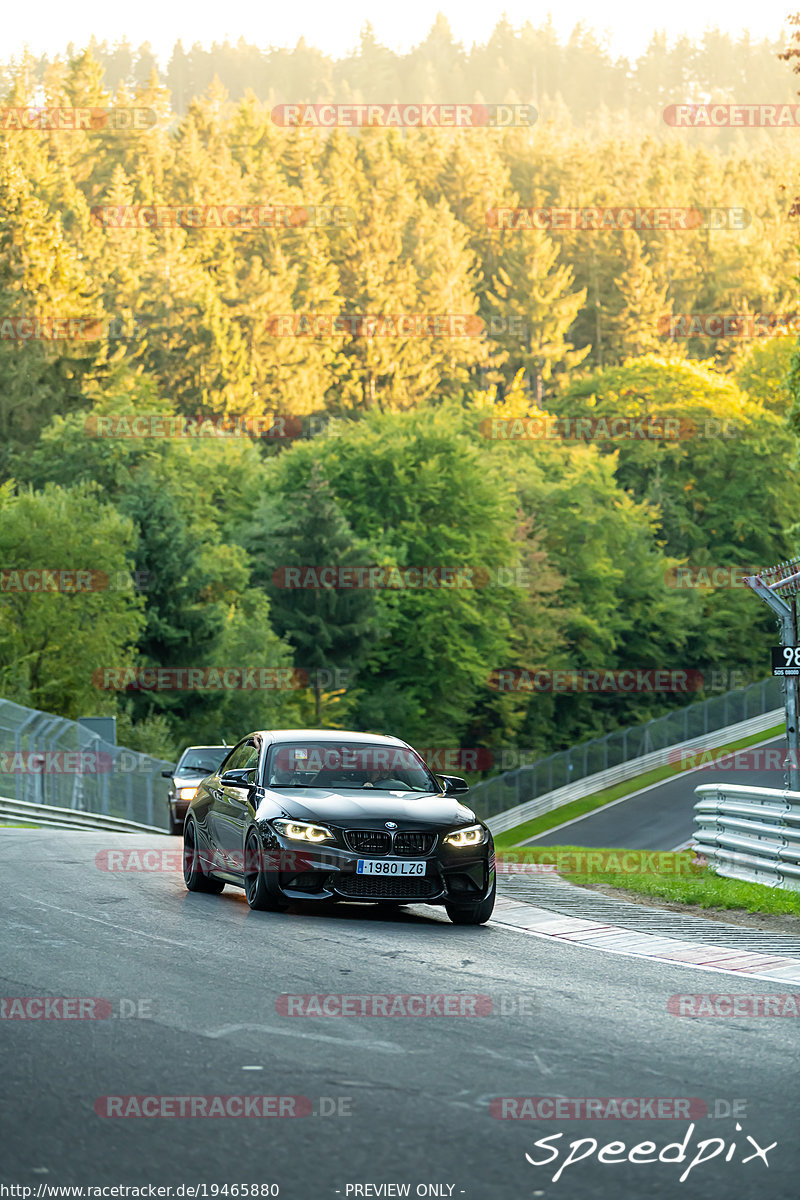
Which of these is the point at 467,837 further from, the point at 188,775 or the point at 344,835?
the point at 188,775

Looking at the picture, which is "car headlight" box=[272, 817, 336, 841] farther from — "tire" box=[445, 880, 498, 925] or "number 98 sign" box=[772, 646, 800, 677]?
"number 98 sign" box=[772, 646, 800, 677]

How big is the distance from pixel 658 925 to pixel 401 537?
5927cm

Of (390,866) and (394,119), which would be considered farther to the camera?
(394,119)

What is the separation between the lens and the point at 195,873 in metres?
15.0

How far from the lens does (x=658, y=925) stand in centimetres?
1339

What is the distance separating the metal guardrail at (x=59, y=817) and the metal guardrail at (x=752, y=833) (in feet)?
48.4

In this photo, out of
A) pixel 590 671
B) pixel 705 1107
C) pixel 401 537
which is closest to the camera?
pixel 705 1107

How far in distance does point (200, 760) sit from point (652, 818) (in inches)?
1073

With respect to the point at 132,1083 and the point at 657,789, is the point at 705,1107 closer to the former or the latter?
the point at 132,1083

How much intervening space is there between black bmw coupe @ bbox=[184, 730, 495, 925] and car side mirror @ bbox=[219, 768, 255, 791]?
0.01 m

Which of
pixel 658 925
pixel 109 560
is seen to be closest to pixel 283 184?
pixel 109 560

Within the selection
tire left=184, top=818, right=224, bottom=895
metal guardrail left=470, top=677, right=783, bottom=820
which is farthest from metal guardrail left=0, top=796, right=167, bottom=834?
metal guardrail left=470, top=677, right=783, bottom=820

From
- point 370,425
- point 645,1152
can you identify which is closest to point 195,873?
point 645,1152

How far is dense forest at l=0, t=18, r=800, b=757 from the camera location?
63875 millimetres
